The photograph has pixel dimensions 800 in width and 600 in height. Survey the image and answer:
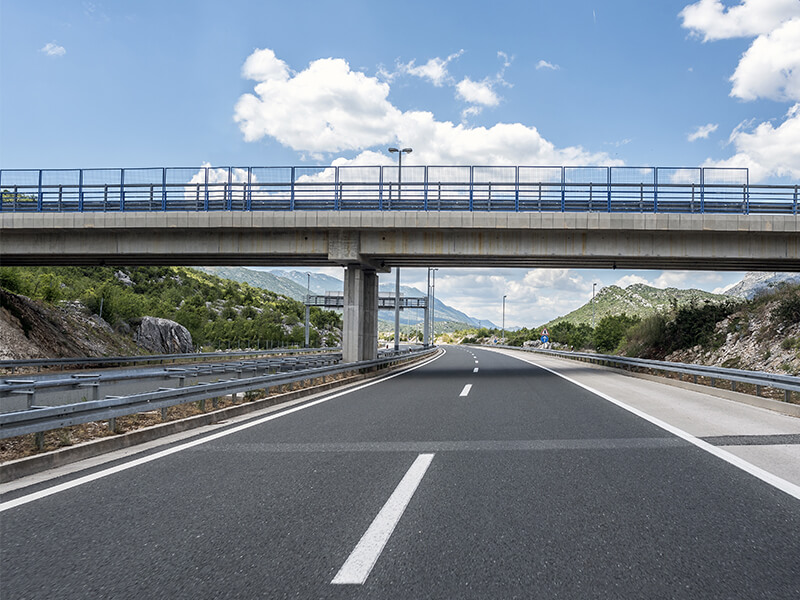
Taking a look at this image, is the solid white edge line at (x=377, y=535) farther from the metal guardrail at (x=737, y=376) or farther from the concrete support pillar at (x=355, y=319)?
the concrete support pillar at (x=355, y=319)

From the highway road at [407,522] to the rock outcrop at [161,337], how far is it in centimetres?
3596

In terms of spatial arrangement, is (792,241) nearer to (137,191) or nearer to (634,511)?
(634,511)

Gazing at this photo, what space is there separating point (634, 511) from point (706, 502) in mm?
775

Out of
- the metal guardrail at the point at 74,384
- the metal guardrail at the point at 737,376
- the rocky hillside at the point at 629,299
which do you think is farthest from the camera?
the rocky hillside at the point at 629,299

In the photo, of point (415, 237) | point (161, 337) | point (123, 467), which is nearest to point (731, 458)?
point (123, 467)

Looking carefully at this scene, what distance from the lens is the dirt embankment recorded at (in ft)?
86.5

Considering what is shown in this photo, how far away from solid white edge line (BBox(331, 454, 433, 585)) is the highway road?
0.06ft

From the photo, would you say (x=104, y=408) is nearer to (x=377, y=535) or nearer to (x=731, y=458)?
(x=377, y=535)

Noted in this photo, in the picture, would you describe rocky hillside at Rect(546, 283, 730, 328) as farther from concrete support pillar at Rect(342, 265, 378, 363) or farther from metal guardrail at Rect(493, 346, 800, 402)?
metal guardrail at Rect(493, 346, 800, 402)

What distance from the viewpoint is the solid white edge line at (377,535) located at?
3.52 m

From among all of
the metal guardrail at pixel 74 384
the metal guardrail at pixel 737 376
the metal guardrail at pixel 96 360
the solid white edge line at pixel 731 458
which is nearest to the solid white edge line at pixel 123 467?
the metal guardrail at pixel 74 384

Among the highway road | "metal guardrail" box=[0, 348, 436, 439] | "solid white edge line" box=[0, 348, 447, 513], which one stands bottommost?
"solid white edge line" box=[0, 348, 447, 513]

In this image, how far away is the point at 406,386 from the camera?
56.9 feet

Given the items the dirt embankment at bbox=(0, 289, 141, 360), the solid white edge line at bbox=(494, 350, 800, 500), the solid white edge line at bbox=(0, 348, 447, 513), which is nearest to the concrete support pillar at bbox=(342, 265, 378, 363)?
the solid white edge line at bbox=(0, 348, 447, 513)
